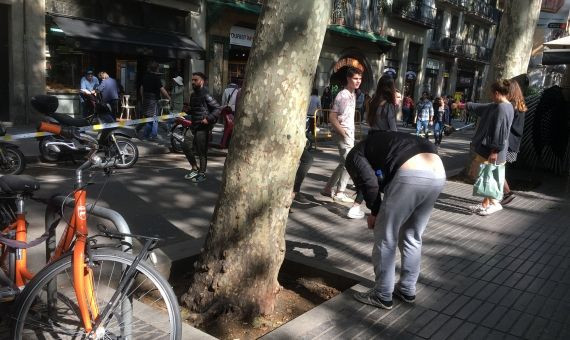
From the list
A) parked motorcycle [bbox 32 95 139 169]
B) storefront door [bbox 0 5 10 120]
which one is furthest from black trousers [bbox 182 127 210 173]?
storefront door [bbox 0 5 10 120]

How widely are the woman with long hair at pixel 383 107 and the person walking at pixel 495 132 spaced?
4.64ft

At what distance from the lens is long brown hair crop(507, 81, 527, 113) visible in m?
6.54

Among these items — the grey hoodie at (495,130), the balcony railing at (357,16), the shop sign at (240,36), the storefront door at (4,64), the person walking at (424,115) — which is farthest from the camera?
the balcony railing at (357,16)

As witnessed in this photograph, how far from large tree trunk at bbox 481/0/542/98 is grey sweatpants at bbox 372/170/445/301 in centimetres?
691

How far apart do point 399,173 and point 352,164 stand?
330 mm

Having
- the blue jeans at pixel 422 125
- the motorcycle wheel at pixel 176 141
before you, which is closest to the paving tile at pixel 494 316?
the motorcycle wheel at pixel 176 141

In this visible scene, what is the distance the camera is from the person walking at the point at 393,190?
3.30m

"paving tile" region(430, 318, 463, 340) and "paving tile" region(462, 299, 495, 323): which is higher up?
"paving tile" region(430, 318, 463, 340)

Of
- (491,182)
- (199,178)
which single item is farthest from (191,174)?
(491,182)

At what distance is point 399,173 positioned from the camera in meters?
3.30

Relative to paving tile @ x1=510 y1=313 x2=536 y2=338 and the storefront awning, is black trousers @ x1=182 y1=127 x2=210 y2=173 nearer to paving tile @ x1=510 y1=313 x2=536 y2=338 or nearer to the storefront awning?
paving tile @ x1=510 y1=313 x2=536 y2=338

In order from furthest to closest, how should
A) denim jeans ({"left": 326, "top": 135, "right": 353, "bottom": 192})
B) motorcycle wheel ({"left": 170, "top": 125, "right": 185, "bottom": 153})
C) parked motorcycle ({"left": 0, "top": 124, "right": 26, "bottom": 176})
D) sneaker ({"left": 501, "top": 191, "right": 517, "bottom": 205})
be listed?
motorcycle wheel ({"left": 170, "top": 125, "right": 185, "bottom": 153})
parked motorcycle ({"left": 0, "top": 124, "right": 26, "bottom": 176})
sneaker ({"left": 501, "top": 191, "right": 517, "bottom": 205})
denim jeans ({"left": 326, "top": 135, "right": 353, "bottom": 192})

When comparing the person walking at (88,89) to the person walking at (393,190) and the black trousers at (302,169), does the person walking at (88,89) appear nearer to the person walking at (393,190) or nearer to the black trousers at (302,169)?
the black trousers at (302,169)

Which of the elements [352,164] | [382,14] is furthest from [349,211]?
[382,14]
